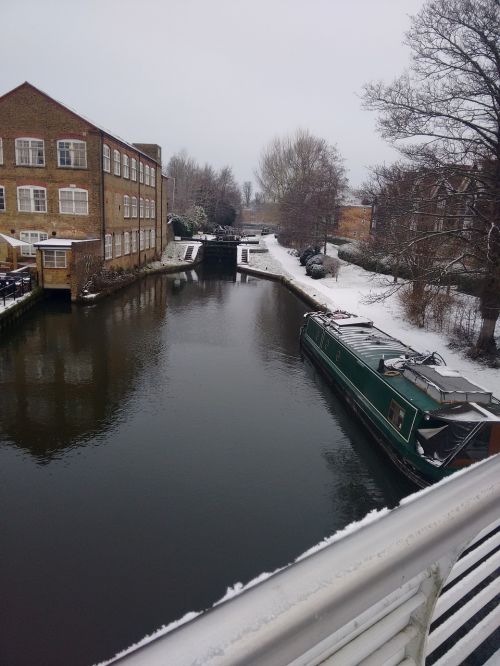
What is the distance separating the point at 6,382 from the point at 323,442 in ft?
25.5

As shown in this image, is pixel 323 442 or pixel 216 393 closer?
pixel 323 442

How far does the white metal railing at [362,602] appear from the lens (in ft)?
2.52

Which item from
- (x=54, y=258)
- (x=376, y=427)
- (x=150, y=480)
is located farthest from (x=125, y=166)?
(x=150, y=480)

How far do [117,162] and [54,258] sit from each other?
7.58m

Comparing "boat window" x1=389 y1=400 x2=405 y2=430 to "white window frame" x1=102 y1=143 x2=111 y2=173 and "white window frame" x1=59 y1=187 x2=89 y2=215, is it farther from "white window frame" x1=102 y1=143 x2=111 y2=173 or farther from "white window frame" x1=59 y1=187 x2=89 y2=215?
"white window frame" x1=102 y1=143 x2=111 y2=173

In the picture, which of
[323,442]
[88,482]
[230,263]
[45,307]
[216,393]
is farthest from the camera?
[230,263]

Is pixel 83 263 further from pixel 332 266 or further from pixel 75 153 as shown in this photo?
pixel 332 266

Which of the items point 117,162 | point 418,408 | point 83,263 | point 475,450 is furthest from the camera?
point 117,162

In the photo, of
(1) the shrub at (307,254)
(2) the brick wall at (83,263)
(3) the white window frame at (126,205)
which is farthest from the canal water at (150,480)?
(1) the shrub at (307,254)

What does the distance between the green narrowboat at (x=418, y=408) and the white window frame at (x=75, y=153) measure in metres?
16.9

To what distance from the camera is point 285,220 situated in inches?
1788

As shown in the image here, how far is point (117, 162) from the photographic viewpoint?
25.9 m

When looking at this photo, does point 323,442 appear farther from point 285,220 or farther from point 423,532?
point 285,220

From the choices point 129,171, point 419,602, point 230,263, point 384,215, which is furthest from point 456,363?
point 230,263
